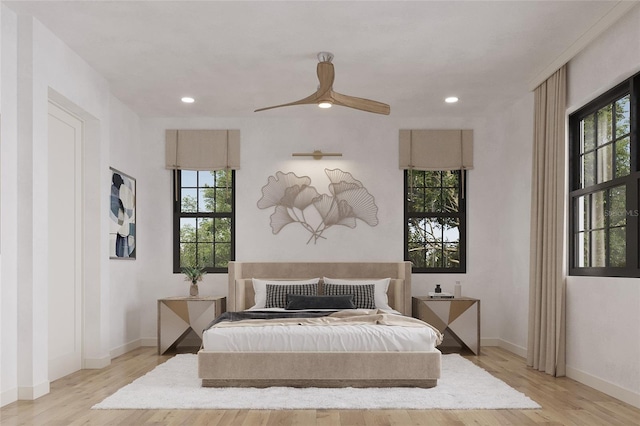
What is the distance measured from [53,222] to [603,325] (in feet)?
15.3

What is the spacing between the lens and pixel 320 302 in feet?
21.4

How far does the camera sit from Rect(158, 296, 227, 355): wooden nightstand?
691 cm

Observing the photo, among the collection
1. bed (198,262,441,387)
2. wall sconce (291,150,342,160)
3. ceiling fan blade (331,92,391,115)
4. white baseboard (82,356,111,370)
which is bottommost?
white baseboard (82,356,111,370)

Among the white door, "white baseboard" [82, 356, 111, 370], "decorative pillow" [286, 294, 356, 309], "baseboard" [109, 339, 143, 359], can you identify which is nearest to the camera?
the white door

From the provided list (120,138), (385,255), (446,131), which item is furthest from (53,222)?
(446,131)

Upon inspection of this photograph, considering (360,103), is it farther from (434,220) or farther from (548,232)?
(434,220)

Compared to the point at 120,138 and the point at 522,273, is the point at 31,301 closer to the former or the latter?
the point at 120,138

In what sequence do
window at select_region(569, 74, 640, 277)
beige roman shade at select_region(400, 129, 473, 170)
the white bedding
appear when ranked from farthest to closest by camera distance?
beige roman shade at select_region(400, 129, 473, 170)
the white bedding
window at select_region(569, 74, 640, 277)

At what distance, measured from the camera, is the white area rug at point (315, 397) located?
430 centimetres

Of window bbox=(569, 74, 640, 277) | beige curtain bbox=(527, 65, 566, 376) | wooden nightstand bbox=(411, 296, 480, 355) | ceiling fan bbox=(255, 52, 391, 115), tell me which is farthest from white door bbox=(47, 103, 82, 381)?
window bbox=(569, 74, 640, 277)

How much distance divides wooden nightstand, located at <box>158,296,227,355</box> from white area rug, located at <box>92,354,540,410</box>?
1654mm

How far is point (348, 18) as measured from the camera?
4.54m

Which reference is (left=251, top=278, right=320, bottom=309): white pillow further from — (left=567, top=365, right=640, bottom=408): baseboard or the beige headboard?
(left=567, top=365, right=640, bottom=408): baseboard

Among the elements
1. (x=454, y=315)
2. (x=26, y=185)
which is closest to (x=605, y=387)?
(x=454, y=315)
